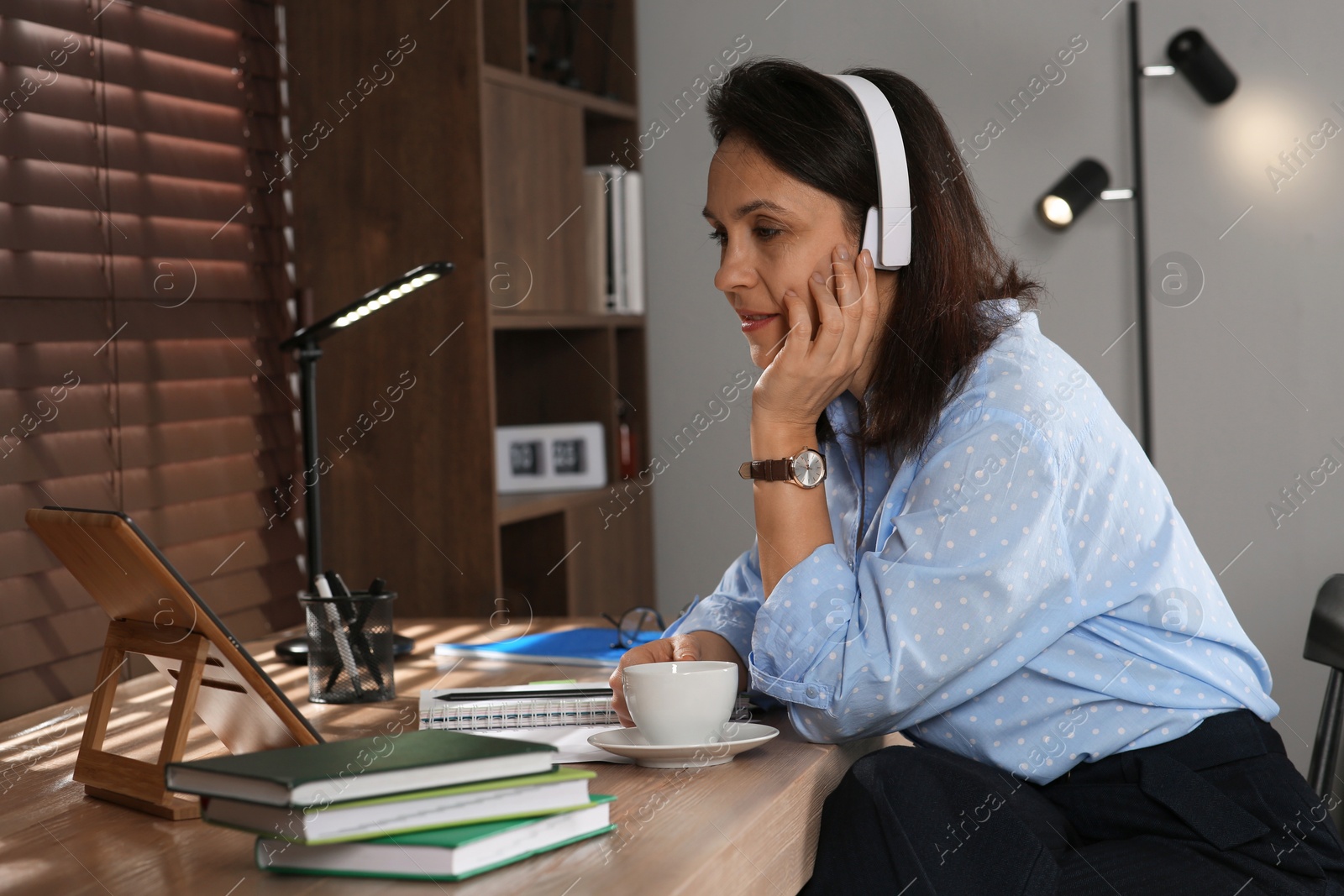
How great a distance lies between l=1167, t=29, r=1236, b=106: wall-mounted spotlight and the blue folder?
172cm

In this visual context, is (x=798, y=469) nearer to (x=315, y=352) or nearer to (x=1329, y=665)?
(x=1329, y=665)

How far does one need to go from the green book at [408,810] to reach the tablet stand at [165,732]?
0.17 m

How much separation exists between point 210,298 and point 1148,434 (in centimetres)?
186

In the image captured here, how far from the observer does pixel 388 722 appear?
130 centimetres

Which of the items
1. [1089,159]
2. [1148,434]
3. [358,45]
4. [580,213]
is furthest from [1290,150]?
[358,45]

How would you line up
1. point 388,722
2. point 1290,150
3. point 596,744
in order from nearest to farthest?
point 596,744
point 388,722
point 1290,150

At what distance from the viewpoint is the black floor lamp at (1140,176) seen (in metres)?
2.58

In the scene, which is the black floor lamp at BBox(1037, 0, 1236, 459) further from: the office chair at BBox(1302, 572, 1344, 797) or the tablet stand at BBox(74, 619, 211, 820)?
the tablet stand at BBox(74, 619, 211, 820)

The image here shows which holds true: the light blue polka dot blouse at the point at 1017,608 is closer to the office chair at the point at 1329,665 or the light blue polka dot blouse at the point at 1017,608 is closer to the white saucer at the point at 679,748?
the white saucer at the point at 679,748

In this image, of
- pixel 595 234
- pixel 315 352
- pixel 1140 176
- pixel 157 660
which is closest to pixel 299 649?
pixel 315 352

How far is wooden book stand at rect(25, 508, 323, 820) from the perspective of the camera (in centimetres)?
98

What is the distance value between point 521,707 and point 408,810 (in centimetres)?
40

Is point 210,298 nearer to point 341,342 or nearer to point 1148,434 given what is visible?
point 341,342

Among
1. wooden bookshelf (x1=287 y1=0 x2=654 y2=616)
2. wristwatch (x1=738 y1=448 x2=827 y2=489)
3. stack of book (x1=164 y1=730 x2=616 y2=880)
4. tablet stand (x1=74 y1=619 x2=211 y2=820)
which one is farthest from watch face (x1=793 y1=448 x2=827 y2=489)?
wooden bookshelf (x1=287 y1=0 x2=654 y2=616)
